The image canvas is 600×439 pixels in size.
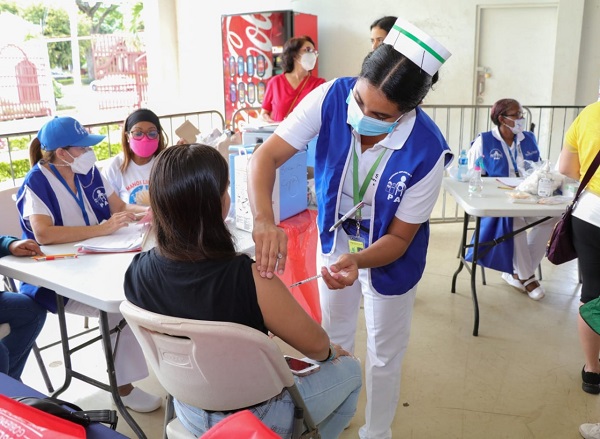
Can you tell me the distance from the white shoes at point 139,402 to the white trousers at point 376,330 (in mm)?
885

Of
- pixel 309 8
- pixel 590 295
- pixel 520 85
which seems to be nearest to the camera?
pixel 590 295

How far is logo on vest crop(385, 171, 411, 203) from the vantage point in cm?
165

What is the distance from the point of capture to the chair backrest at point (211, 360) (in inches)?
46.1

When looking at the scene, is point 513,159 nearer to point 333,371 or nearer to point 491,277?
point 491,277

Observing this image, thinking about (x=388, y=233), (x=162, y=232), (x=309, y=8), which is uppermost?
(x=309, y=8)

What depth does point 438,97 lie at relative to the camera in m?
6.66

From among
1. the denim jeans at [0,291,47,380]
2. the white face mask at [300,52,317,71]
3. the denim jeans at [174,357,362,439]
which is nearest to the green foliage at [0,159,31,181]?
Answer: the white face mask at [300,52,317,71]

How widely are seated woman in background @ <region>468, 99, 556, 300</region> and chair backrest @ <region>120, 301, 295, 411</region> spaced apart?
97.0 inches

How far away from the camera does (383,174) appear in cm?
169

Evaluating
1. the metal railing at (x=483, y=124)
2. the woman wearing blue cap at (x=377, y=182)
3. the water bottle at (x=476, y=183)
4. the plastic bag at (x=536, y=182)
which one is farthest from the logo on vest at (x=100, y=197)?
the metal railing at (x=483, y=124)

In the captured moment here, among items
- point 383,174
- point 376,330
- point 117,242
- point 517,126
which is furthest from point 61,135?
point 517,126

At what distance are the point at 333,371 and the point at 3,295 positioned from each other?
1.37 meters

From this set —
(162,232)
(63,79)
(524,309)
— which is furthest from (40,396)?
(63,79)

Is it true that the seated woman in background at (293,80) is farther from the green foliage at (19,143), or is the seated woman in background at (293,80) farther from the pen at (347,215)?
the green foliage at (19,143)
